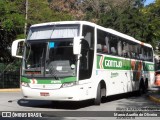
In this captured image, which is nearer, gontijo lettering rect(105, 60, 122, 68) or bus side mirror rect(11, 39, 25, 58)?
bus side mirror rect(11, 39, 25, 58)

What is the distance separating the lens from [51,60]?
14.8 m

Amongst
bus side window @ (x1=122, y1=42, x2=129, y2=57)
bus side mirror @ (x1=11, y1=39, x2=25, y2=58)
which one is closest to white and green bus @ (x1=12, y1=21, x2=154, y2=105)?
bus side mirror @ (x1=11, y1=39, x2=25, y2=58)

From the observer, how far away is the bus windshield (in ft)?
48.0

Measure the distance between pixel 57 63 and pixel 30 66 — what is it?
115cm

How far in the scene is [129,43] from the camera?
2173 centimetres

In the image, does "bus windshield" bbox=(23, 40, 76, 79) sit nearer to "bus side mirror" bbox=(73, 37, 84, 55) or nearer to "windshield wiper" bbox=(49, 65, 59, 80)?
"windshield wiper" bbox=(49, 65, 59, 80)

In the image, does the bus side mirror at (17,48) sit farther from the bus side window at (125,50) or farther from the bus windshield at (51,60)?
the bus side window at (125,50)

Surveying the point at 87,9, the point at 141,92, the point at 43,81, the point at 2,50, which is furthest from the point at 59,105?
the point at 87,9

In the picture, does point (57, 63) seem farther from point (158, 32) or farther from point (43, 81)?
point (158, 32)

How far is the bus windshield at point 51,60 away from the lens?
48.0 feet

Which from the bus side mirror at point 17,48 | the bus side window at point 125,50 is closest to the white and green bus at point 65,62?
the bus side mirror at point 17,48

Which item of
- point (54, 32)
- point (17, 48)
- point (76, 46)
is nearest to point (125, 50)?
point (54, 32)

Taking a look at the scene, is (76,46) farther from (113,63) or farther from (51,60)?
(113,63)

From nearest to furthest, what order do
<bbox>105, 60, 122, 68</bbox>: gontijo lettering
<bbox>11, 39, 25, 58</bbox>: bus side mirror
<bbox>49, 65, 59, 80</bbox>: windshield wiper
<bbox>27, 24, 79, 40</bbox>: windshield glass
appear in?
<bbox>49, 65, 59, 80</bbox>: windshield wiper
<bbox>27, 24, 79, 40</bbox>: windshield glass
<bbox>11, 39, 25, 58</bbox>: bus side mirror
<bbox>105, 60, 122, 68</bbox>: gontijo lettering
